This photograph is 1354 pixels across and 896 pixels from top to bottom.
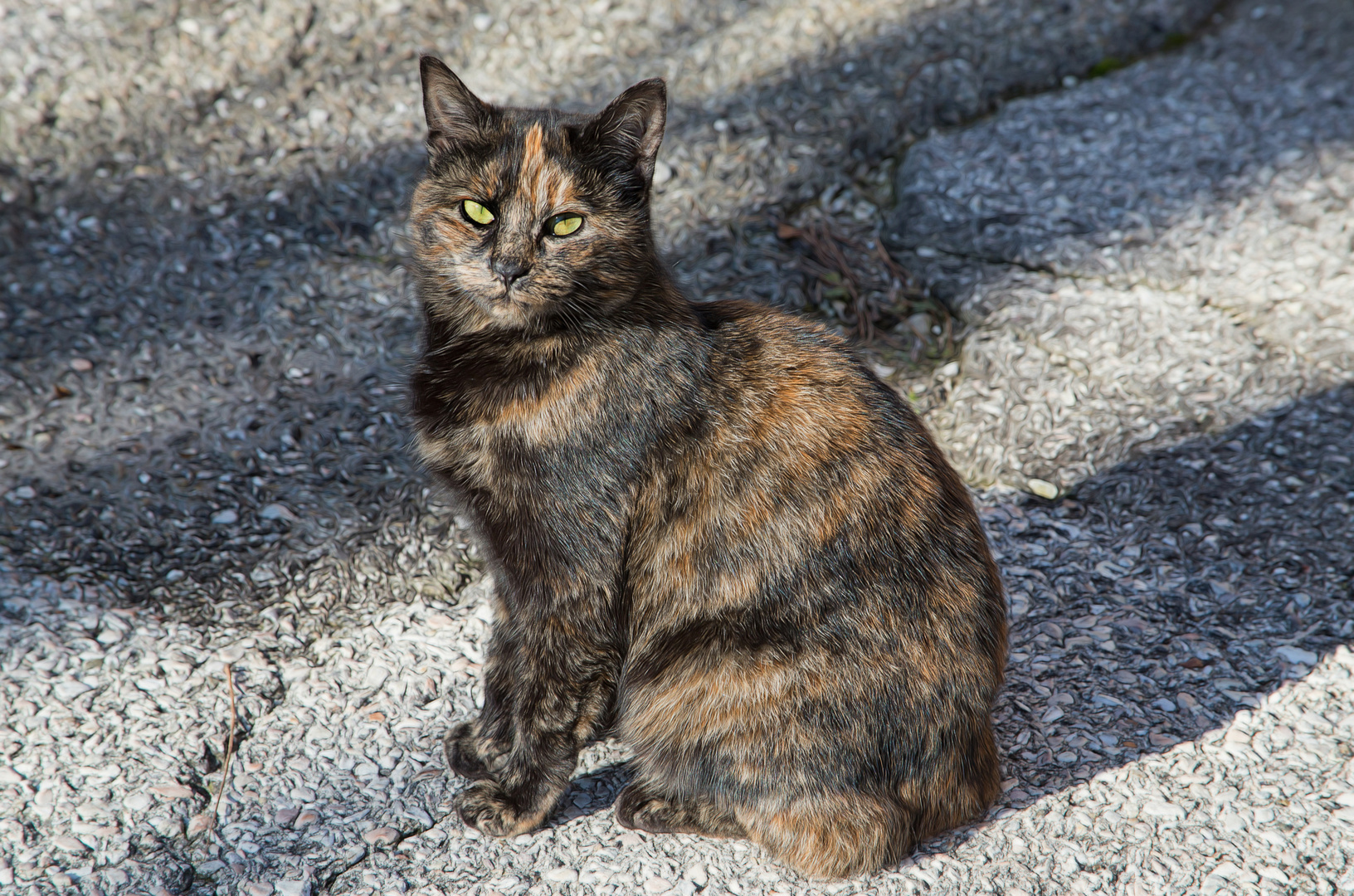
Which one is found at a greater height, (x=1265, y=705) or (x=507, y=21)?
(x=507, y=21)

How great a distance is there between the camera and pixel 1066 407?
14.0 feet

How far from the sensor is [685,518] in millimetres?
2713

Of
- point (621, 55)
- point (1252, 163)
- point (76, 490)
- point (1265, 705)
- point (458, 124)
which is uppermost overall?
point (458, 124)

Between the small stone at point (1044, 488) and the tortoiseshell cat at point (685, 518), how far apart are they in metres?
1.34

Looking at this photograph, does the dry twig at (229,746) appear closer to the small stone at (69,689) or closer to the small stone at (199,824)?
the small stone at (199,824)

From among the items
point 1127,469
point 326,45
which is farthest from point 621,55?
point 1127,469

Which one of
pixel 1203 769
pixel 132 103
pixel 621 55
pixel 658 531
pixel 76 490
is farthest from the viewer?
pixel 621 55

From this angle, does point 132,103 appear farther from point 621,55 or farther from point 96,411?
point 621,55

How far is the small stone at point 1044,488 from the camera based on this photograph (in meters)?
4.05

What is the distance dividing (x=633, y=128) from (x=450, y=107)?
50 cm

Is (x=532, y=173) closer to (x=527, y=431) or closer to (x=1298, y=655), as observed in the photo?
(x=527, y=431)

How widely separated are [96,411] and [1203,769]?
4158mm

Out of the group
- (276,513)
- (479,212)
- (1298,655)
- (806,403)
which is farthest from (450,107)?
(1298,655)

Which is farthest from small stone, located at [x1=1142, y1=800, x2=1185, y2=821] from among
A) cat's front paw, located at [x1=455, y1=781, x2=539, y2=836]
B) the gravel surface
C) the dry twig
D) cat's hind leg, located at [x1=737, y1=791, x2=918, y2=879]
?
the dry twig
